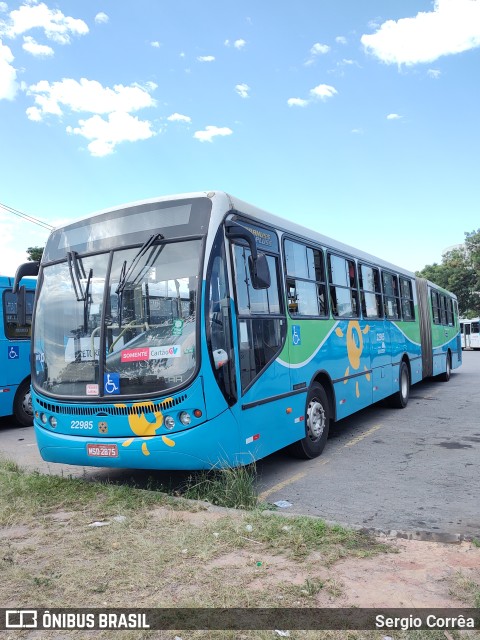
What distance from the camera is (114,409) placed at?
548 cm

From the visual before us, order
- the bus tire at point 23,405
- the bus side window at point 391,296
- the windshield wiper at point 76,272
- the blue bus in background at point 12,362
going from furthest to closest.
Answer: the bus side window at point 391,296
the bus tire at point 23,405
the blue bus in background at point 12,362
the windshield wiper at point 76,272

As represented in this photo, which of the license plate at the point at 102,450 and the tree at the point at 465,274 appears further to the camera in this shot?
the tree at the point at 465,274

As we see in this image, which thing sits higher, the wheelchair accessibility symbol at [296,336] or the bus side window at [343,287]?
the bus side window at [343,287]

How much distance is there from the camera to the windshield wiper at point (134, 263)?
18.5 ft

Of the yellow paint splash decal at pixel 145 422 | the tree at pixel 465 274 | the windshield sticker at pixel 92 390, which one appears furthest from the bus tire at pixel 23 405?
the tree at pixel 465 274

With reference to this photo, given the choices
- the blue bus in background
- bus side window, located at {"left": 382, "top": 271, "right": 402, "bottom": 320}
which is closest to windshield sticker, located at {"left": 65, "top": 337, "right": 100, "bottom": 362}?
the blue bus in background

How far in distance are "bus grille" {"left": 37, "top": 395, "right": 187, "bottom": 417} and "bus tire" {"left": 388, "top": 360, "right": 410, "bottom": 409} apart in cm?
755

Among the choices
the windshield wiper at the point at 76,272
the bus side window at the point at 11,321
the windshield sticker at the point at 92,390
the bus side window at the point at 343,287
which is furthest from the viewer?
the bus side window at the point at 11,321

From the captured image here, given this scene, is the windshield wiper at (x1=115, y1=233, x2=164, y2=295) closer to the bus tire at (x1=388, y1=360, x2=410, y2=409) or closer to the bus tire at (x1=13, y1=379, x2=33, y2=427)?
the bus tire at (x1=13, y1=379, x2=33, y2=427)

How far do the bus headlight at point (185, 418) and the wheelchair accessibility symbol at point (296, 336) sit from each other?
2.02m

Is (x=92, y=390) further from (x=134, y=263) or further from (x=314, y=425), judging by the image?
(x=314, y=425)

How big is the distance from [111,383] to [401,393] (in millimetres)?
7992

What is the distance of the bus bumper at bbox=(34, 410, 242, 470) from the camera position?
5215 millimetres

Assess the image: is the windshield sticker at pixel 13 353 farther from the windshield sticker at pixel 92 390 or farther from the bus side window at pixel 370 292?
the bus side window at pixel 370 292
